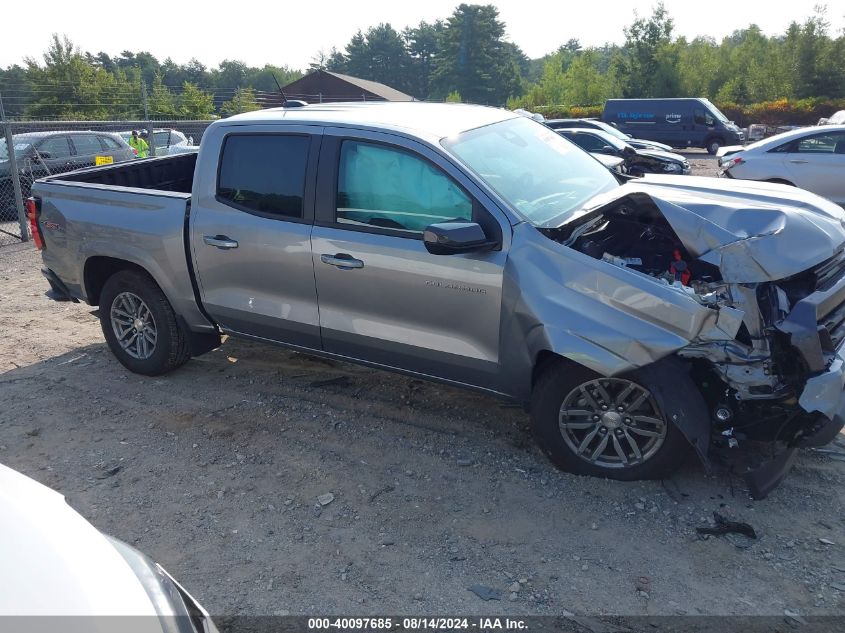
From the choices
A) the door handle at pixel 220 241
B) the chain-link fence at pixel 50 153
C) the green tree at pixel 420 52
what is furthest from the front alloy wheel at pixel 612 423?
the green tree at pixel 420 52

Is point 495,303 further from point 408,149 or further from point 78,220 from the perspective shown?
point 78,220

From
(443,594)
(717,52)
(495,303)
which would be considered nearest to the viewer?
(443,594)

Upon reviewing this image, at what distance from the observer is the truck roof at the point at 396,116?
4176 mm

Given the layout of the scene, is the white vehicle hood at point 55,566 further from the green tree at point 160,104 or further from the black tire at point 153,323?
the green tree at point 160,104

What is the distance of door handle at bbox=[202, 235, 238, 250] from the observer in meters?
4.61

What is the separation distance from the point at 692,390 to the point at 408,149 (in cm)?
206

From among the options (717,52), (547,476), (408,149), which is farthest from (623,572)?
(717,52)

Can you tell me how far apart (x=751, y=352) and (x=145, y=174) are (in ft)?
17.2

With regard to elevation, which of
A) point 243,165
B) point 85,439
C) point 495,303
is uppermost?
point 243,165

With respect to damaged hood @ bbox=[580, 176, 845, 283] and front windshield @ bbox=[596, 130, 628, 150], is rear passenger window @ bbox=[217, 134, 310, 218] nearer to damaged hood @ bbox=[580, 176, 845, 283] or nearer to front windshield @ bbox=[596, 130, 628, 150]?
damaged hood @ bbox=[580, 176, 845, 283]

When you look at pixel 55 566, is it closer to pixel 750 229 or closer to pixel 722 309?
pixel 722 309

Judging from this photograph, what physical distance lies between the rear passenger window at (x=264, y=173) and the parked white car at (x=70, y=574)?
101 inches

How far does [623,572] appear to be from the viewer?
3.17 meters

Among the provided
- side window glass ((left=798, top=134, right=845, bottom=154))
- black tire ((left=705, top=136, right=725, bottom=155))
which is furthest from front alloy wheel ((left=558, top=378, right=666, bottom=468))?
black tire ((left=705, top=136, right=725, bottom=155))
